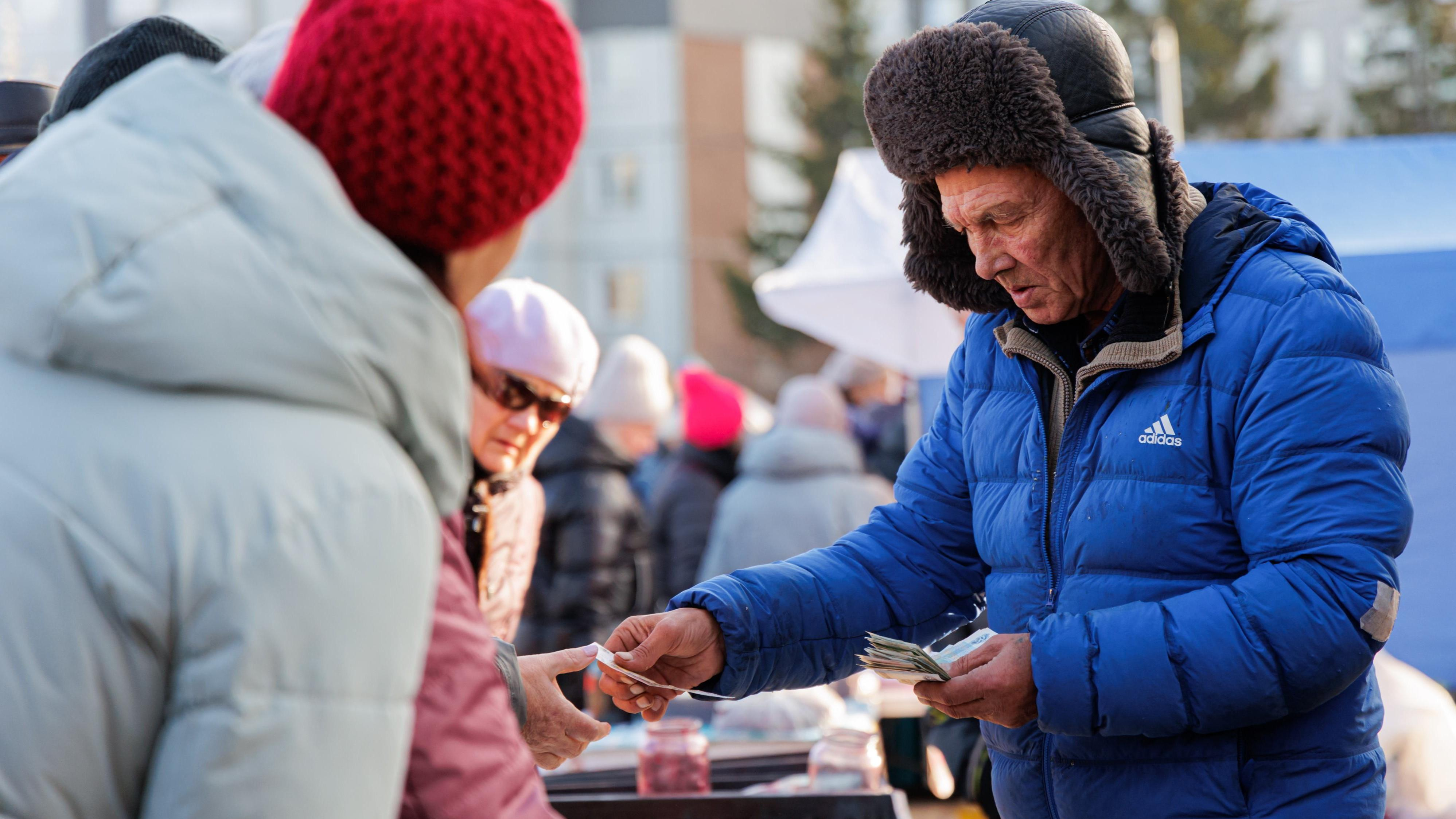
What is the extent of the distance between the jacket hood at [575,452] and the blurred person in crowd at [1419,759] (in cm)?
306

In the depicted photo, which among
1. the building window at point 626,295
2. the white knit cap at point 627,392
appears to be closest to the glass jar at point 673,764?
the white knit cap at point 627,392

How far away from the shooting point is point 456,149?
3.11 feet

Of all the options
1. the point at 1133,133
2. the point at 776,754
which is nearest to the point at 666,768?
the point at 776,754

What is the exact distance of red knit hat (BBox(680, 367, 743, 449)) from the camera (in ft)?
22.5

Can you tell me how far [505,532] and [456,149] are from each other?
84.2 inches

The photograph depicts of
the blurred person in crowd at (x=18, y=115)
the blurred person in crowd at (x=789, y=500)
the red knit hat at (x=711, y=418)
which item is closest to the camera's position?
the blurred person in crowd at (x=18, y=115)

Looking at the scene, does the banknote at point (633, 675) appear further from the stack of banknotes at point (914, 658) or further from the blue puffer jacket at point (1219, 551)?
the blue puffer jacket at point (1219, 551)

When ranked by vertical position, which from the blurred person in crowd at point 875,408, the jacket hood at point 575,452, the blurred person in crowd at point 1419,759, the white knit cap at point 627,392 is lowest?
the blurred person in crowd at point 875,408

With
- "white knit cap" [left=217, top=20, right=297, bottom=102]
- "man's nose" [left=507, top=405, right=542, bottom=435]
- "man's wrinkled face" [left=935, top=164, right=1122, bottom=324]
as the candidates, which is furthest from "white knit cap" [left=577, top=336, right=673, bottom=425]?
"white knit cap" [left=217, top=20, right=297, bottom=102]

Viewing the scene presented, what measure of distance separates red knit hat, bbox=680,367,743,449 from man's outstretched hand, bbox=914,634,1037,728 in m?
5.04

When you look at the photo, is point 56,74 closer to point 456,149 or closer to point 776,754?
point 776,754

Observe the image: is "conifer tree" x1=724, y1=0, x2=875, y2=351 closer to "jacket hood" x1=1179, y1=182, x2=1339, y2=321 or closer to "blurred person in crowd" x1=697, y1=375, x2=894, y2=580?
"blurred person in crowd" x1=697, y1=375, x2=894, y2=580

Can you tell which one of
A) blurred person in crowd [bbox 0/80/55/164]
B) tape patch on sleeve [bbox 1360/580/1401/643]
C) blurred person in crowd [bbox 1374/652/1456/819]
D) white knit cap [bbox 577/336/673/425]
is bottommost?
white knit cap [bbox 577/336/673/425]

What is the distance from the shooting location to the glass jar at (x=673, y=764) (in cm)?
290
